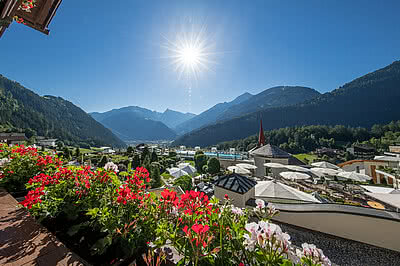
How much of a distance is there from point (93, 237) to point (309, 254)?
1434 millimetres

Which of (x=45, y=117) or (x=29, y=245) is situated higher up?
(x=45, y=117)

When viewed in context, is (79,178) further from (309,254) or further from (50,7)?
(50,7)

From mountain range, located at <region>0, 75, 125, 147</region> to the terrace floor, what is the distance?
65643 mm

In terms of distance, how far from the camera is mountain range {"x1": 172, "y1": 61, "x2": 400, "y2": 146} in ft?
216

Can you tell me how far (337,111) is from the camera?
72.1 meters

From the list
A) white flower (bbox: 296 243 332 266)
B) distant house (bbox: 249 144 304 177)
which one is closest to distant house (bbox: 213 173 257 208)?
white flower (bbox: 296 243 332 266)

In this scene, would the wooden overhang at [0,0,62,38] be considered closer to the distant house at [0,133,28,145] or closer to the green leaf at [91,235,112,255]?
the green leaf at [91,235,112,255]

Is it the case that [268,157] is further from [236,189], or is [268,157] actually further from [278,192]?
[236,189]

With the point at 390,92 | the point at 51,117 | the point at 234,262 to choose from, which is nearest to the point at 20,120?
the point at 51,117

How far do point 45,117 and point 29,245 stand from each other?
9221 cm

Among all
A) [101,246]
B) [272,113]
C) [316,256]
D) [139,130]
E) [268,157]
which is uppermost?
[272,113]

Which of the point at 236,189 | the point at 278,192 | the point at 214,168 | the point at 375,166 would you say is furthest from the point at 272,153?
the point at 236,189

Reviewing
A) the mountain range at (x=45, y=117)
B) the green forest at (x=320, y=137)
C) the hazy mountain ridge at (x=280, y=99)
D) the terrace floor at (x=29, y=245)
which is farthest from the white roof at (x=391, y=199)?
the hazy mountain ridge at (x=280, y=99)

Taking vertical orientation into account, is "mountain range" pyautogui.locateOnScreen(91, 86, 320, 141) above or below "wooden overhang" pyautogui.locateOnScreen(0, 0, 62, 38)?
above
